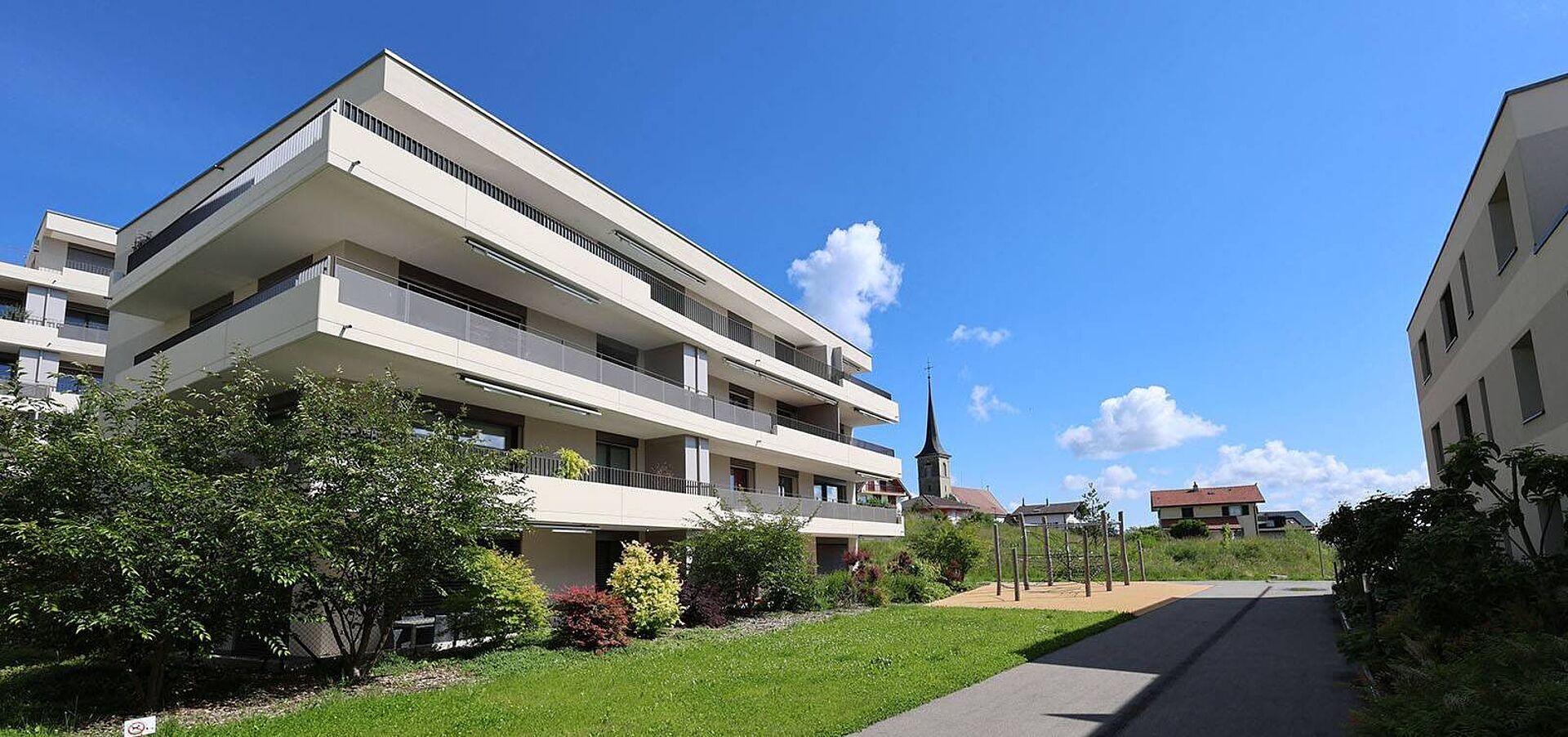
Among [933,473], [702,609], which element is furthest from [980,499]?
[702,609]

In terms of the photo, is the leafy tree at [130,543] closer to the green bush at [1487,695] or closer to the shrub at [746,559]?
the shrub at [746,559]

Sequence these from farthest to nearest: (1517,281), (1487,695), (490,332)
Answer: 1. (490,332)
2. (1517,281)
3. (1487,695)

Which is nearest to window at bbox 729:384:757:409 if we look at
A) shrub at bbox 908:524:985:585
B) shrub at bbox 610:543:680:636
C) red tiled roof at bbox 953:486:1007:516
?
shrub at bbox 908:524:985:585

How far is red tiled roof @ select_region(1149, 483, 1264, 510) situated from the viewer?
266 ft

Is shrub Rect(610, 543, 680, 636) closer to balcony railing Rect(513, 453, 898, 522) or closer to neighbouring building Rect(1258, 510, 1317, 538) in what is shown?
balcony railing Rect(513, 453, 898, 522)

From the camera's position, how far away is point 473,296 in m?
19.4

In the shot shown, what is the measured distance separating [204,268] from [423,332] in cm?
620

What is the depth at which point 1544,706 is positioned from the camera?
4809 mm

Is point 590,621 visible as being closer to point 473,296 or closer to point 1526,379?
point 473,296

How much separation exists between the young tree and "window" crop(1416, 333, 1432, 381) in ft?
85.7

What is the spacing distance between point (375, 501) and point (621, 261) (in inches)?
506

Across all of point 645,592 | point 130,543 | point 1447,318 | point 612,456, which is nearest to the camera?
point 130,543

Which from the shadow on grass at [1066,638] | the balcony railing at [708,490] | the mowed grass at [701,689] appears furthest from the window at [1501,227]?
the balcony railing at [708,490]

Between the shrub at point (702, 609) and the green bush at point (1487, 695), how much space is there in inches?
522
